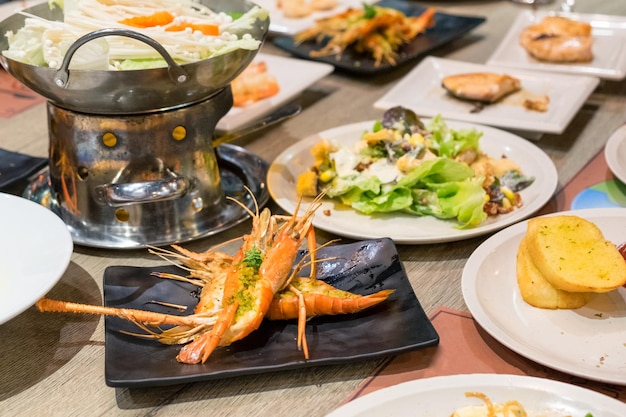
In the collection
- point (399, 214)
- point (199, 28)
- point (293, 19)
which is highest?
point (199, 28)

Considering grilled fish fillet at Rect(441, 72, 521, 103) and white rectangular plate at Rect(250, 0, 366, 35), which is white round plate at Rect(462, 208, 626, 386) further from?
white rectangular plate at Rect(250, 0, 366, 35)

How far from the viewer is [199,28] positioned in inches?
71.7

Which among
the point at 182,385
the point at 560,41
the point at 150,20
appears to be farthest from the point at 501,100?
the point at 182,385

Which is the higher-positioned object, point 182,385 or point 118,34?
point 118,34

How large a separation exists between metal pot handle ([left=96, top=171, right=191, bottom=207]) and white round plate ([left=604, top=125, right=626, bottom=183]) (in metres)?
1.13

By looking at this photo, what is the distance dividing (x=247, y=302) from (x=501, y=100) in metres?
1.58

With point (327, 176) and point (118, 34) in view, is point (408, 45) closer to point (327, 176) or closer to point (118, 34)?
point (327, 176)

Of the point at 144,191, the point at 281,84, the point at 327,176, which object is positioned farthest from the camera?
the point at 281,84

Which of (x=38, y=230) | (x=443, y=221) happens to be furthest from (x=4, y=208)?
(x=443, y=221)

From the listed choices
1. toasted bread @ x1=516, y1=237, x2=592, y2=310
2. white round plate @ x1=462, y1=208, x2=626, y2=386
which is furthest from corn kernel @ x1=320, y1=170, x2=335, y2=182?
toasted bread @ x1=516, y1=237, x2=592, y2=310

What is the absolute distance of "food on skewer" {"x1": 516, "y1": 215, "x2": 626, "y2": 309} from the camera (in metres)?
1.38

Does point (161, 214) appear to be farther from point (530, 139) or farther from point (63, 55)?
point (530, 139)

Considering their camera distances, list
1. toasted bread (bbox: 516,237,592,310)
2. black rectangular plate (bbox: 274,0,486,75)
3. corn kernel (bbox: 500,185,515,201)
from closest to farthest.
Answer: toasted bread (bbox: 516,237,592,310) → corn kernel (bbox: 500,185,515,201) → black rectangular plate (bbox: 274,0,486,75)

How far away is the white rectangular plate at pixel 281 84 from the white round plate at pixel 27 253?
0.87 meters
